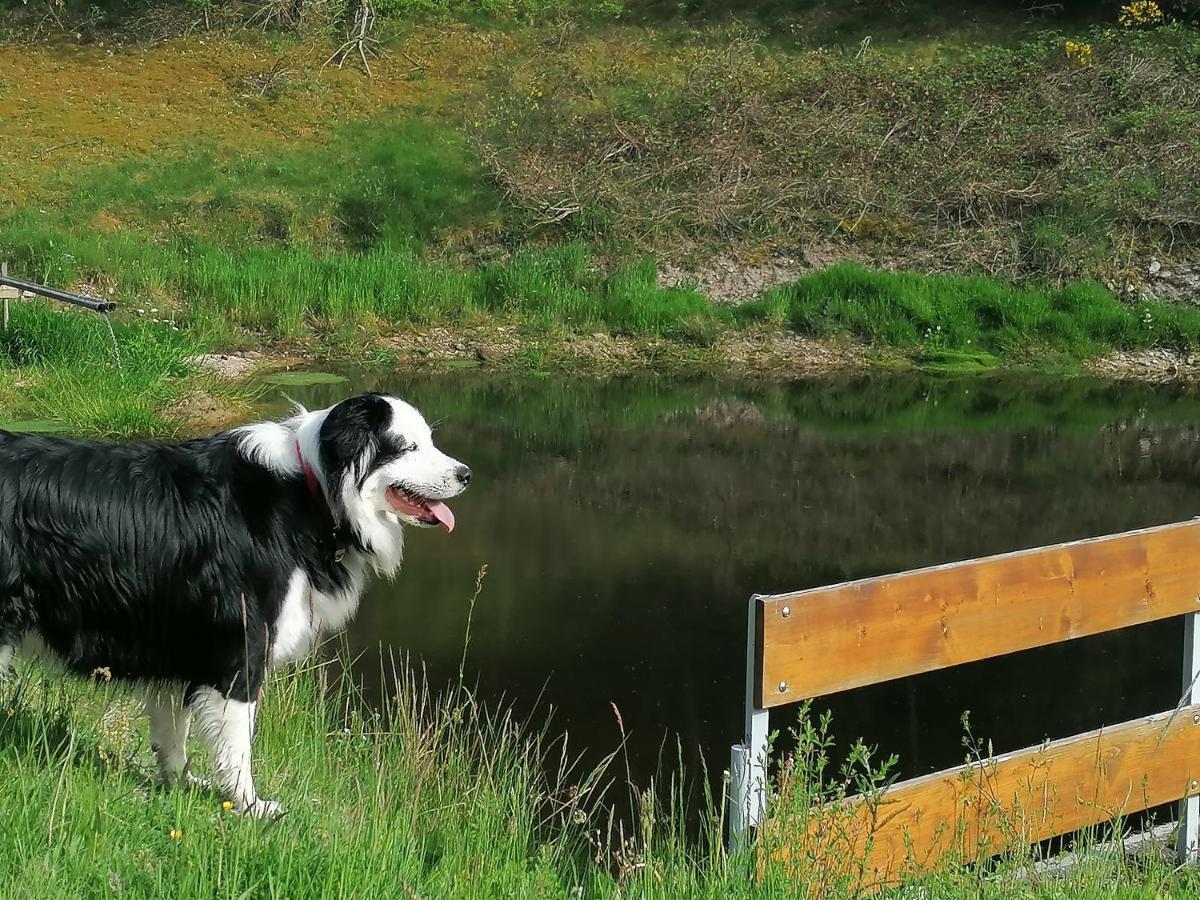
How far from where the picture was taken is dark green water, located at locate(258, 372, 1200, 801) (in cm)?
694

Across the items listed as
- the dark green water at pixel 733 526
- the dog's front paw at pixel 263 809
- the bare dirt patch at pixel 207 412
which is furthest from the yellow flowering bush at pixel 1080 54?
the dog's front paw at pixel 263 809

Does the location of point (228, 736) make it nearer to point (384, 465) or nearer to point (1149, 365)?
point (384, 465)

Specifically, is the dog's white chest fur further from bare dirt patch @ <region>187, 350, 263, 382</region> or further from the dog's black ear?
bare dirt patch @ <region>187, 350, 263, 382</region>

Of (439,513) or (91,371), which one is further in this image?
(91,371)

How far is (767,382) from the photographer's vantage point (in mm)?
15375

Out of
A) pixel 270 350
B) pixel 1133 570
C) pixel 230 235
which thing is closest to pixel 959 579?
pixel 1133 570

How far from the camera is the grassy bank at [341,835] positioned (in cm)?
328

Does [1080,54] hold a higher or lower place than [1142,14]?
lower

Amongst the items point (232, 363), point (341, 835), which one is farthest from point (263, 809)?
point (232, 363)

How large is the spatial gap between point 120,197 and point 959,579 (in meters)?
18.8

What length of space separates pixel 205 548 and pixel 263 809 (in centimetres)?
88

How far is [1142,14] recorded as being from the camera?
2370 centimetres

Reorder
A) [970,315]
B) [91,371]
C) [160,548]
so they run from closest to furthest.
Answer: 1. [160,548]
2. [91,371]
3. [970,315]

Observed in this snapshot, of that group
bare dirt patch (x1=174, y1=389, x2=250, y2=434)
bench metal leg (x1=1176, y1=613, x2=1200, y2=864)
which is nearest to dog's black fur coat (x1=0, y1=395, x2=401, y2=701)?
bench metal leg (x1=1176, y1=613, x2=1200, y2=864)
